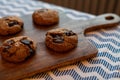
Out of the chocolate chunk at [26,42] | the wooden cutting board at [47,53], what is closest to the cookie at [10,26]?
the wooden cutting board at [47,53]

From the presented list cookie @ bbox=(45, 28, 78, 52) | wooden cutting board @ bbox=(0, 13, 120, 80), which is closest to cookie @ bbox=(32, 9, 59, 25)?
wooden cutting board @ bbox=(0, 13, 120, 80)

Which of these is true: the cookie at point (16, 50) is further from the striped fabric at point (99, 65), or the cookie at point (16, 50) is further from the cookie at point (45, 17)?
the cookie at point (45, 17)

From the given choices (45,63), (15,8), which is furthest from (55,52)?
(15,8)

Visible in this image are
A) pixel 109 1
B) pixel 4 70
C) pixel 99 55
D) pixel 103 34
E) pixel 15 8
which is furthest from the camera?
pixel 109 1

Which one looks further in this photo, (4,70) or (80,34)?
(80,34)

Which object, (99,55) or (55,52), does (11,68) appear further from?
(99,55)

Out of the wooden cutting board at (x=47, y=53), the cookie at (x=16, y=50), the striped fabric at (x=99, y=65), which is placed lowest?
the striped fabric at (x=99, y=65)

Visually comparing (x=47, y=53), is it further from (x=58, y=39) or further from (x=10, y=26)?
(x=10, y=26)
